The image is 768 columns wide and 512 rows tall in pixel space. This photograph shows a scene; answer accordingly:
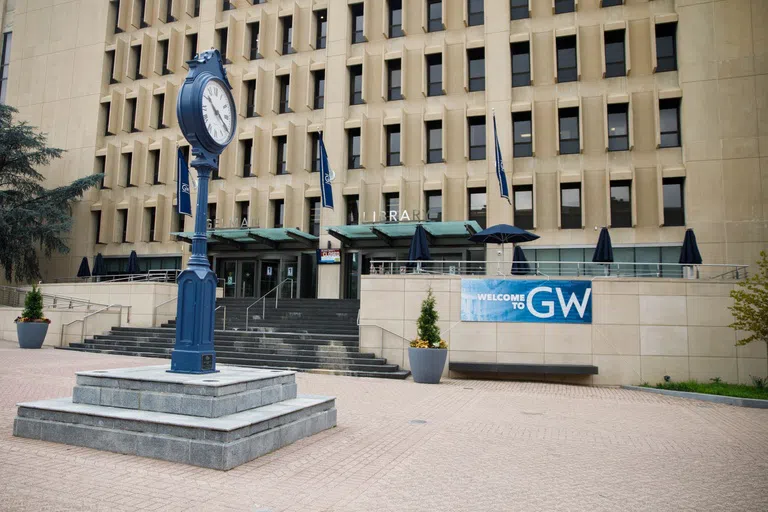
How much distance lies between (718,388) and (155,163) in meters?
32.3

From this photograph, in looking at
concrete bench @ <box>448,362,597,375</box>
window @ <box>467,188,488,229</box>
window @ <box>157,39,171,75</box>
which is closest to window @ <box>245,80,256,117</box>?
window @ <box>157,39,171,75</box>

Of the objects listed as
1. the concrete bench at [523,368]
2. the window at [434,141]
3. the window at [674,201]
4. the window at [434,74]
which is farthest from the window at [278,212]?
the window at [674,201]

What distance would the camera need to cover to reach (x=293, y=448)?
790cm

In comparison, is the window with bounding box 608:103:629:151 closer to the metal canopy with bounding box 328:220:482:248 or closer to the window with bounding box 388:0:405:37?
the metal canopy with bounding box 328:220:482:248

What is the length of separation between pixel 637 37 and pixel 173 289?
24.7m

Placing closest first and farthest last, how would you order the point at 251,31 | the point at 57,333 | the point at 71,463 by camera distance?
the point at 71,463, the point at 57,333, the point at 251,31

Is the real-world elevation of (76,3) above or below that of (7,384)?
above

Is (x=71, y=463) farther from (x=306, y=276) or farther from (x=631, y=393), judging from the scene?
(x=306, y=276)

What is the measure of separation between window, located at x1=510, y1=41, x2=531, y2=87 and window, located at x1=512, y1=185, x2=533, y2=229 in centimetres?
530

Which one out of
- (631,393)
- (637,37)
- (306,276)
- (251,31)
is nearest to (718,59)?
(637,37)

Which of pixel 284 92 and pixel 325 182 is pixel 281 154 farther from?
pixel 325 182

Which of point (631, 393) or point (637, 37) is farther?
point (637, 37)

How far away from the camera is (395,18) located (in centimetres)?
3067

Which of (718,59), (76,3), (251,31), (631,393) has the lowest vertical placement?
(631,393)
